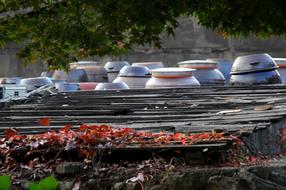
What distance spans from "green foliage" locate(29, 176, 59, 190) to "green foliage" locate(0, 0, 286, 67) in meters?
1.74

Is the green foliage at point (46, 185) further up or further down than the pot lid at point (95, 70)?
further up

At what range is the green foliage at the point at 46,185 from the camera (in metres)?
4.69

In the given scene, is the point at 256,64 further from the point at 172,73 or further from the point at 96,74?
the point at 96,74

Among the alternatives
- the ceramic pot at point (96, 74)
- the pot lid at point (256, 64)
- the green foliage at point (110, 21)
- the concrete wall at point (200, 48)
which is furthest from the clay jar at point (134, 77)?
the concrete wall at point (200, 48)

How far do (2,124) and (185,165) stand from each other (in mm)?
3521

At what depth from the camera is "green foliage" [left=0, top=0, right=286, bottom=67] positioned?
605 centimetres

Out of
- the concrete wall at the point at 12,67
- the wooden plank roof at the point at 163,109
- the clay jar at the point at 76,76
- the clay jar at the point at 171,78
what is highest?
the wooden plank roof at the point at 163,109

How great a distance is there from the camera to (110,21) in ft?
20.5

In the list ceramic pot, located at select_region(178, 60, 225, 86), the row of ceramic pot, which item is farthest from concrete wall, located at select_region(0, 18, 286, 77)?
ceramic pot, located at select_region(178, 60, 225, 86)

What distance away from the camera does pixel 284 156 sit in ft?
20.0

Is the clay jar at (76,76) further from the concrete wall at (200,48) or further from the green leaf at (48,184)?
the green leaf at (48,184)

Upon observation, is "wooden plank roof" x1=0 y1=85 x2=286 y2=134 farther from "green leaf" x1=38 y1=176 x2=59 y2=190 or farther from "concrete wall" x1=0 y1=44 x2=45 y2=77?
"concrete wall" x1=0 y1=44 x2=45 y2=77

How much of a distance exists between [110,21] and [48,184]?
196 centimetres

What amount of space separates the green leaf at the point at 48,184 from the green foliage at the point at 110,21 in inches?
68.4
